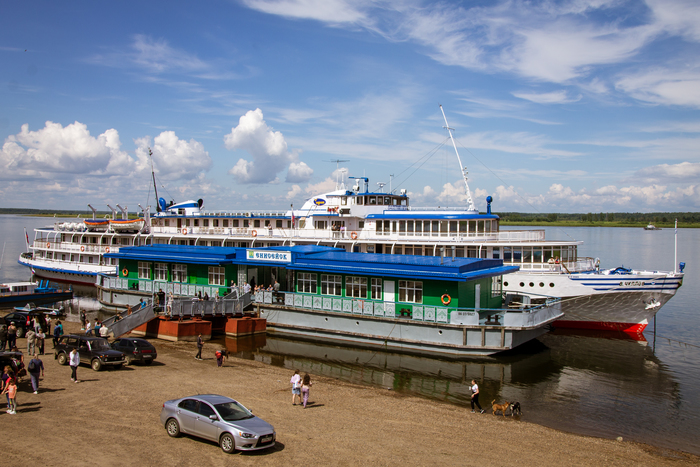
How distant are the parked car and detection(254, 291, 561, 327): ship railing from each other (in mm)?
10468

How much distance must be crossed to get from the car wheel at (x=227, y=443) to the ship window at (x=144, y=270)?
93.8 ft

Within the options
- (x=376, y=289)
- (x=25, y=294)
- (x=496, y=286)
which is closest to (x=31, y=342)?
(x=376, y=289)

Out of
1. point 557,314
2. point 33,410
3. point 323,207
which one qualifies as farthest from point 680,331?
point 33,410

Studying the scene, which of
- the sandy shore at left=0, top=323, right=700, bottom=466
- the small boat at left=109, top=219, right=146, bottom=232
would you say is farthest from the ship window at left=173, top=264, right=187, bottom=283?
the small boat at left=109, top=219, right=146, bottom=232

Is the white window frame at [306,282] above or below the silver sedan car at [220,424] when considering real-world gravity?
above

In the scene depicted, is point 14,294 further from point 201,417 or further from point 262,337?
point 201,417

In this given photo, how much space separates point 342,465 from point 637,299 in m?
28.1

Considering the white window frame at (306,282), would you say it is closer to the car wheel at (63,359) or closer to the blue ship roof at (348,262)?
the blue ship roof at (348,262)

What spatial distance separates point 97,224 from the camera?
55.8m

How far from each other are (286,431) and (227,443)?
282 centimetres

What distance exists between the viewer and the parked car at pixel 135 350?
2364 centimetres

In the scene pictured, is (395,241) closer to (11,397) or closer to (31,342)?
(31,342)

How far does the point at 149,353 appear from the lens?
79.2 ft

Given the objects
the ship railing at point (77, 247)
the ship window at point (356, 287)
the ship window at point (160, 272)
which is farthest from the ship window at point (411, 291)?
the ship railing at point (77, 247)
